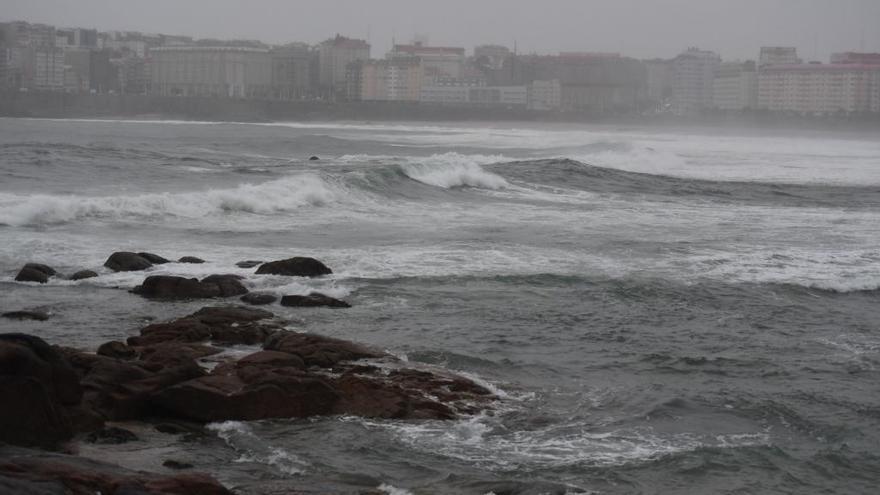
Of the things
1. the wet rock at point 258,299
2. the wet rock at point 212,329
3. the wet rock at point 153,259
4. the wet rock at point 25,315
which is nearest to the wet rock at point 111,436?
the wet rock at point 212,329

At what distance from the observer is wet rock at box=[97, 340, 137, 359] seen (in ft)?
36.0

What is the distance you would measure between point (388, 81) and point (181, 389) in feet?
569

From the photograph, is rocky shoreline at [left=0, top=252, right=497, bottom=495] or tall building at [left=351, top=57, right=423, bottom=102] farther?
tall building at [left=351, top=57, right=423, bottom=102]

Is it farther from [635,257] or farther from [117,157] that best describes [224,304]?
[117,157]

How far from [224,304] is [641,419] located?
6012 mm

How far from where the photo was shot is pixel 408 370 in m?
11.2

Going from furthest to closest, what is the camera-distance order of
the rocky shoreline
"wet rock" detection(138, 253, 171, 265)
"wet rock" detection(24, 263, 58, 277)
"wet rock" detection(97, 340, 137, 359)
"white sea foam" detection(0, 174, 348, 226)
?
"white sea foam" detection(0, 174, 348, 226) → "wet rock" detection(138, 253, 171, 265) → "wet rock" detection(24, 263, 58, 277) → "wet rock" detection(97, 340, 137, 359) → the rocky shoreline

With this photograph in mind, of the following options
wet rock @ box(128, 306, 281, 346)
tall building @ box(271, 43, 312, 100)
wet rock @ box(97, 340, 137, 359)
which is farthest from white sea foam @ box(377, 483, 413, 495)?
tall building @ box(271, 43, 312, 100)

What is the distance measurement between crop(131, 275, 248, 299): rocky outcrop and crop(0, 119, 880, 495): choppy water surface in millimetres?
339

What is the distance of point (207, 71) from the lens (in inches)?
6949

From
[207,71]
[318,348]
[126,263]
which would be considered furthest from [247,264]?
[207,71]

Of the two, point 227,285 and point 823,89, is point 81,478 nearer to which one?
point 227,285

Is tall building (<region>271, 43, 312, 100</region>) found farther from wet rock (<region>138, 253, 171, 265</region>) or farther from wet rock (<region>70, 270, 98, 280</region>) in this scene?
wet rock (<region>70, 270, 98, 280</region>)

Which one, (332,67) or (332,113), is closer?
(332,113)
